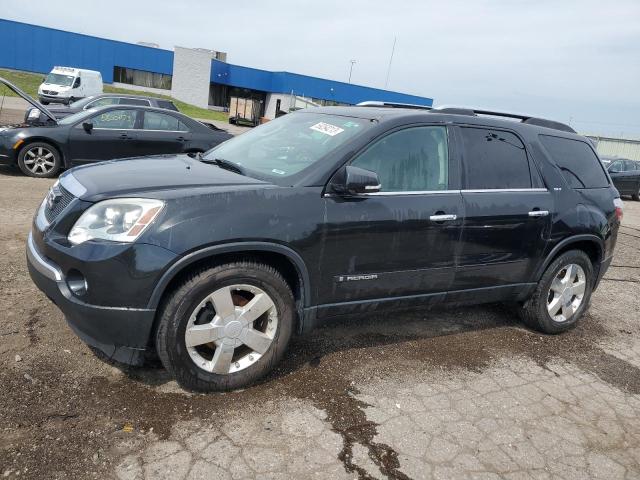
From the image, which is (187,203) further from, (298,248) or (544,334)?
(544,334)

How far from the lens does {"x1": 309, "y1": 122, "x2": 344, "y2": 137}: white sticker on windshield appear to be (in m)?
3.73

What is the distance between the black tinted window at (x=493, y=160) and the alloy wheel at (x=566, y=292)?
0.98 metres

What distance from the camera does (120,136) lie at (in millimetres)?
9508

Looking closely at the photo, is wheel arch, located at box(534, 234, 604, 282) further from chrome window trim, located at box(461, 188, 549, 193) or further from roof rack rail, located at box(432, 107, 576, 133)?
roof rack rail, located at box(432, 107, 576, 133)

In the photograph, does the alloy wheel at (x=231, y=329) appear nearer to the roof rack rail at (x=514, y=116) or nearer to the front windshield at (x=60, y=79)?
the roof rack rail at (x=514, y=116)

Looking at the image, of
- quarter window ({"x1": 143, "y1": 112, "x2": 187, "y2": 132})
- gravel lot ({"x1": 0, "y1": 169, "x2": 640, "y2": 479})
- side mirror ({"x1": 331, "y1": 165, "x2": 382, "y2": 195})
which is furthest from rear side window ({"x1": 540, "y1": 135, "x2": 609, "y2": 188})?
quarter window ({"x1": 143, "y1": 112, "x2": 187, "y2": 132})

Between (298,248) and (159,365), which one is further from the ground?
(298,248)

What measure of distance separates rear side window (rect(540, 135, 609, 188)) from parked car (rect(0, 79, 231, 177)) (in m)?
6.68

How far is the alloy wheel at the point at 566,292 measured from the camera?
183 inches

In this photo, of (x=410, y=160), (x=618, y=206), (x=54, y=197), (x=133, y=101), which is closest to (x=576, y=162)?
(x=618, y=206)

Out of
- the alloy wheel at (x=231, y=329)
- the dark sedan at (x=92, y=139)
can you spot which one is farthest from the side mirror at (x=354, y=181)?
the dark sedan at (x=92, y=139)

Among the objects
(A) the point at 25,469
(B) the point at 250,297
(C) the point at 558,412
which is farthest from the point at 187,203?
(C) the point at 558,412

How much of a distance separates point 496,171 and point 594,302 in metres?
2.82

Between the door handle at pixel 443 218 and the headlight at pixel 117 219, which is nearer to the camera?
the headlight at pixel 117 219
